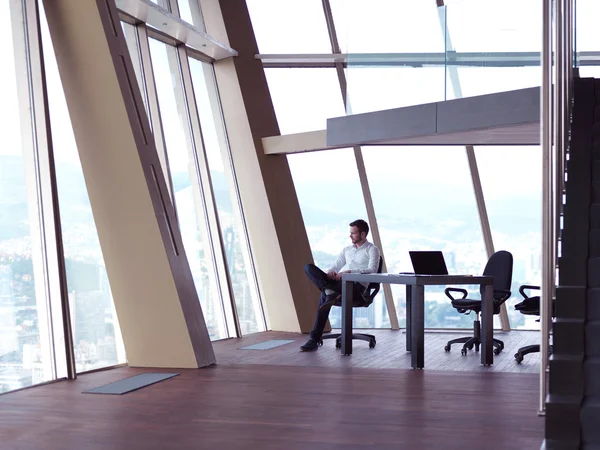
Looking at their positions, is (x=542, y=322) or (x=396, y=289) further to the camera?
(x=396, y=289)

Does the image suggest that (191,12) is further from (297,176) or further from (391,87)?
(391,87)

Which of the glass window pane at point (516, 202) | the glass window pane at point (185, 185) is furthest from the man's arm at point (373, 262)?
the glass window pane at point (516, 202)

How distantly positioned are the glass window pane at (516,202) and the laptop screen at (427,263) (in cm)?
291

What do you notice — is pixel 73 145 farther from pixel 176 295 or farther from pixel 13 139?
pixel 176 295

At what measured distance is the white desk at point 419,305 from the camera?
21.4 feet

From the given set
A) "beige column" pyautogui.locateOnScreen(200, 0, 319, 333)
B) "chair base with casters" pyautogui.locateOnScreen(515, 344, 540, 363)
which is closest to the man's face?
"chair base with casters" pyautogui.locateOnScreen(515, 344, 540, 363)

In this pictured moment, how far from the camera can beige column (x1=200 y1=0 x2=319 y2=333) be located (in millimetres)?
9891

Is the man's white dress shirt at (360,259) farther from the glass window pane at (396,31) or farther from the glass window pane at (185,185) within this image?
the glass window pane at (396,31)

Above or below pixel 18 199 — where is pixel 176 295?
below

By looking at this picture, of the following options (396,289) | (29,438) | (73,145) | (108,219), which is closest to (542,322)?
(29,438)

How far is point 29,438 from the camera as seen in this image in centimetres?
380

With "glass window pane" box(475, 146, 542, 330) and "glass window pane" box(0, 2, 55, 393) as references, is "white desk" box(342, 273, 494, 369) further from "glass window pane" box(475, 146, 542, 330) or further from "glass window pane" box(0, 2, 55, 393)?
"glass window pane" box(475, 146, 542, 330)

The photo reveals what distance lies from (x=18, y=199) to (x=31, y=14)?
60.9 inches

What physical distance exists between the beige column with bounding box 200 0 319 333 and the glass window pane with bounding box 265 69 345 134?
0.28m
